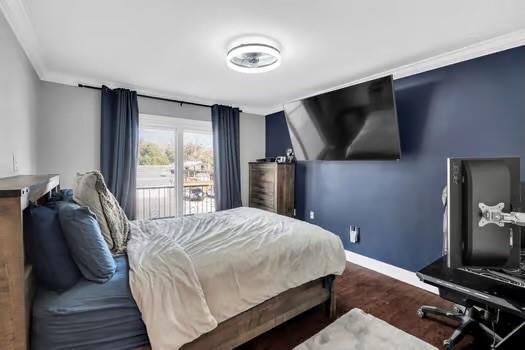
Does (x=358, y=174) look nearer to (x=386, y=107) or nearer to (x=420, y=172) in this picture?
(x=420, y=172)

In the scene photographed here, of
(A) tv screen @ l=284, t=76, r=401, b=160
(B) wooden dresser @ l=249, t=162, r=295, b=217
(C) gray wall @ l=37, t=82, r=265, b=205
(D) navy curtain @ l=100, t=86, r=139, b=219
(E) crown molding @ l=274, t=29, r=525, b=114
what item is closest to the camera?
(E) crown molding @ l=274, t=29, r=525, b=114

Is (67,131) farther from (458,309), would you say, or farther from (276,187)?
(458,309)

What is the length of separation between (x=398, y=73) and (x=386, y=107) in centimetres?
55

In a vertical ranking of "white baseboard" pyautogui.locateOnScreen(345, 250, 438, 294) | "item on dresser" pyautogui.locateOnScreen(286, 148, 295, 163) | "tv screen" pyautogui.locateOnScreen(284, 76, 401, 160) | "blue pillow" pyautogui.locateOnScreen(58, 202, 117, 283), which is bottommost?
"white baseboard" pyautogui.locateOnScreen(345, 250, 438, 294)

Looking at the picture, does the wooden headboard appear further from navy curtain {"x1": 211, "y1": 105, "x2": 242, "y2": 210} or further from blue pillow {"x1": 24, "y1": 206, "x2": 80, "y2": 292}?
navy curtain {"x1": 211, "y1": 105, "x2": 242, "y2": 210}

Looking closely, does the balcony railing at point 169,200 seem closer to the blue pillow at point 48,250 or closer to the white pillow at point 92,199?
the white pillow at point 92,199

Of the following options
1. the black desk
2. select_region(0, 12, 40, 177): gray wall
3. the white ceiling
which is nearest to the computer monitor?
the black desk

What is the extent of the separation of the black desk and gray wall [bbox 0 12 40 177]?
2713mm

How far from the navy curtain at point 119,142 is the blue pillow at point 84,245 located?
2.03 m

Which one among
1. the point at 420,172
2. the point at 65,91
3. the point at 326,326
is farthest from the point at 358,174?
the point at 65,91

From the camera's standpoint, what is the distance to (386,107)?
8.38 feet

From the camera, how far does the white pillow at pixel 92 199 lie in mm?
1718

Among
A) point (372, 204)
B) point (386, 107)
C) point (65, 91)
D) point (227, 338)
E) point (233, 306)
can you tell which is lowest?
point (227, 338)

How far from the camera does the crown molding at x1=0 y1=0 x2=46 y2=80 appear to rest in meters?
1.62
